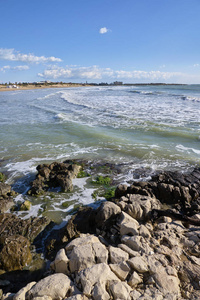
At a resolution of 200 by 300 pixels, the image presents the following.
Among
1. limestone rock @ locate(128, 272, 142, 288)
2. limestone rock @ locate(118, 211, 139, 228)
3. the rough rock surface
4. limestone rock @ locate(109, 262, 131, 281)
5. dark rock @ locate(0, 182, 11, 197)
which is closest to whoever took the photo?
limestone rock @ locate(128, 272, 142, 288)

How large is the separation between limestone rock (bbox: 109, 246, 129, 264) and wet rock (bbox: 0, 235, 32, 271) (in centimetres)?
242

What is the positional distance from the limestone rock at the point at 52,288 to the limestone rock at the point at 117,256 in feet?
3.48

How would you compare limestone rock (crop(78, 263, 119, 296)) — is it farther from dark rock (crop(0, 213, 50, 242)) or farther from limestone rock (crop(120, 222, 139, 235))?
dark rock (crop(0, 213, 50, 242))

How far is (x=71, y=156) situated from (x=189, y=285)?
937 centimetres

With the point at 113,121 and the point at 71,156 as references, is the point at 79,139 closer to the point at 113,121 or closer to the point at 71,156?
the point at 71,156

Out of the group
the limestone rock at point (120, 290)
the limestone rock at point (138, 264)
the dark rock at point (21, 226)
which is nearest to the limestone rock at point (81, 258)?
the limestone rock at point (120, 290)

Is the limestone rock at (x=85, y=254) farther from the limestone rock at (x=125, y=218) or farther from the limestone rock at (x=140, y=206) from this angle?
the limestone rock at (x=140, y=206)

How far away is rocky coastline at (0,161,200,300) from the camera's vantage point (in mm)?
3879

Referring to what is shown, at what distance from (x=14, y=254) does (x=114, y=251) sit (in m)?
2.71

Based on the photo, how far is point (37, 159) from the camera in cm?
1180

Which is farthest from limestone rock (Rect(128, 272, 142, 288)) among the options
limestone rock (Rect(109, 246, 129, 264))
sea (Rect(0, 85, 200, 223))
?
sea (Rect(0, 85, 200, 223))

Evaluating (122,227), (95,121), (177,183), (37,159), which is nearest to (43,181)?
(37,159)

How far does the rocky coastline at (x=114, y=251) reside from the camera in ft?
12.7

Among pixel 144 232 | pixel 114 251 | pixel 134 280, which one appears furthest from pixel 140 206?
pixel 134 280
